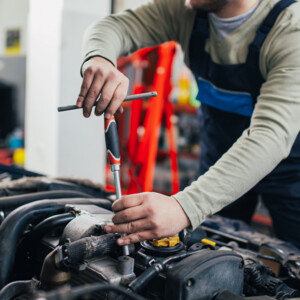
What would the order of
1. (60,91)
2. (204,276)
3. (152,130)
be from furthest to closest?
(152,130) < (60,91) < (204,276)

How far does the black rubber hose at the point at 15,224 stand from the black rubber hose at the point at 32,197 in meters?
0.08

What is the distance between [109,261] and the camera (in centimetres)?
71

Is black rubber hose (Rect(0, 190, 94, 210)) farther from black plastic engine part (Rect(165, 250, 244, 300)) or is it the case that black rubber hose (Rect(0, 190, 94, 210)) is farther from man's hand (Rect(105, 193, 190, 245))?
black plastic engine part (Rect(165, 250, 244, 300))

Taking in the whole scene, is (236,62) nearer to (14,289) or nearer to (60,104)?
(14,289)

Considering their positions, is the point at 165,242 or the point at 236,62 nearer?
the point at 165,242

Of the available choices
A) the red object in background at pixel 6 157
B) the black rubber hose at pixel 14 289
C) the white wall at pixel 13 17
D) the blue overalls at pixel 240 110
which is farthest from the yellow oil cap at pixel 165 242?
the white wall at pixel 13 17

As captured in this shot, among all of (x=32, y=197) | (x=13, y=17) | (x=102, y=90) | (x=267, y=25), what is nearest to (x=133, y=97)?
(x=102, y=90)

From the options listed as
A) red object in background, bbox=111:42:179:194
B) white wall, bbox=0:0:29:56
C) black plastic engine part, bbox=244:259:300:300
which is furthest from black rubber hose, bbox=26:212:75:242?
white wall, bbox=0:0:29:56

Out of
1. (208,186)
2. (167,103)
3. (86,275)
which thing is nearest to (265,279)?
(208,186)

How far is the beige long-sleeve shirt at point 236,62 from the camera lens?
80 cm

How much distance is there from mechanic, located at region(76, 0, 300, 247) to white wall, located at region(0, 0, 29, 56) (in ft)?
8.58

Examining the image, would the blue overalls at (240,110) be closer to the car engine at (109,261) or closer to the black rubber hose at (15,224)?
the car engine at (109,261)

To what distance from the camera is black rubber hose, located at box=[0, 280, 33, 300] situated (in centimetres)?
70

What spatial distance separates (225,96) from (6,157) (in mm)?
2237
